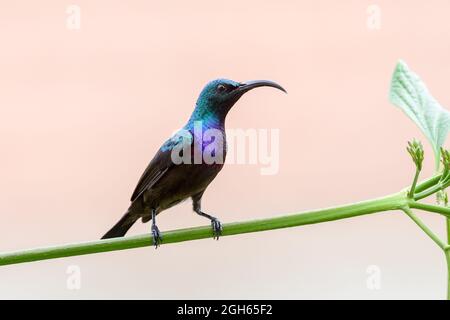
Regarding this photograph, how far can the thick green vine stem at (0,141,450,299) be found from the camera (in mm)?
538

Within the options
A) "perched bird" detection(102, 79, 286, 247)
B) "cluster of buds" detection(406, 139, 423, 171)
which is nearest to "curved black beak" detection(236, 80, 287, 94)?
"perched bird" detection(102, 79, 286, 247)

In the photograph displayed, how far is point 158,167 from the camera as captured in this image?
47.6 inches

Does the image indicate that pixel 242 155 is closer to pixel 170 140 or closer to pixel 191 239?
pixel 191 239

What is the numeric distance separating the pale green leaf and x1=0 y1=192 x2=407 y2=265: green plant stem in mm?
119

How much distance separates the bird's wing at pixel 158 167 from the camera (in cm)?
118

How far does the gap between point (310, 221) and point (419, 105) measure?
31cm

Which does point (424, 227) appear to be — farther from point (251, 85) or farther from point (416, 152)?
point (251, 85)

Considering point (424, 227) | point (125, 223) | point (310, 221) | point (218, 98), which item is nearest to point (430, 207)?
point (424, 227)

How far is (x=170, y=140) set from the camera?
1197 millimetres

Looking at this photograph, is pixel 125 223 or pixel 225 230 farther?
pixel 125 223

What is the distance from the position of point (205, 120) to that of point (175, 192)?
0.16 meters

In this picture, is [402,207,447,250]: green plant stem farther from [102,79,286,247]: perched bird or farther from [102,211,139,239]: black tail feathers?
[102,211,139,239]: black tail feathers

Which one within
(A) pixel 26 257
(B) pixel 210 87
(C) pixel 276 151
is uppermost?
(B) pixel 210 87

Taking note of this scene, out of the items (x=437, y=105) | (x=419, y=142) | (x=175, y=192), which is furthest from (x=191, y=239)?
(x=175, y=192)
